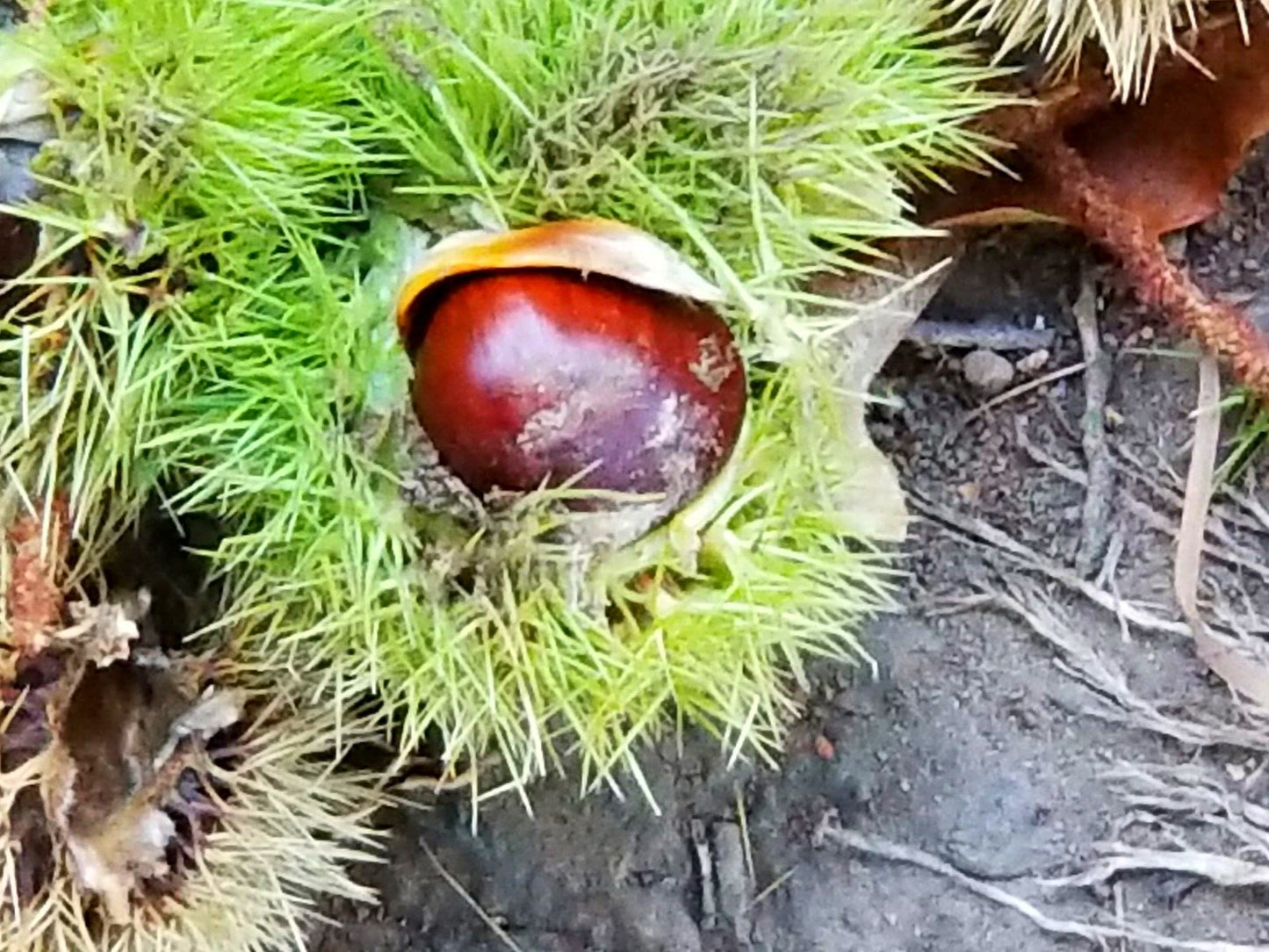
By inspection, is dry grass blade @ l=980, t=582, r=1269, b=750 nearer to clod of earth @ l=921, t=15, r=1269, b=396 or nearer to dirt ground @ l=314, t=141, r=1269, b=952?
dirt ground @ l=314, t=141, r=1269, b=952

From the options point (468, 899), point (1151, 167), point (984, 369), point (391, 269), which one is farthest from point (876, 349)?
point (468, 899)

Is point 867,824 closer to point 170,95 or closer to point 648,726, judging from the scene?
point 648,726

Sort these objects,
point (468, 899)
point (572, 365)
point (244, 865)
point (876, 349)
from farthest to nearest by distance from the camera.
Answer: point (468, 899) < point (876, 349) < point (244, 865) < point (572, 365)

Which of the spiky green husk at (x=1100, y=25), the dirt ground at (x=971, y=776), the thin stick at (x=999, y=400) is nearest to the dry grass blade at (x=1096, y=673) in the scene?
the dirt ground at (x=971, y=776)

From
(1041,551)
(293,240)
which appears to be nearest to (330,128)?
(293,240)

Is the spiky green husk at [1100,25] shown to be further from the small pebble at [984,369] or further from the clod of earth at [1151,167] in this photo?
the small pebble at [984,369]

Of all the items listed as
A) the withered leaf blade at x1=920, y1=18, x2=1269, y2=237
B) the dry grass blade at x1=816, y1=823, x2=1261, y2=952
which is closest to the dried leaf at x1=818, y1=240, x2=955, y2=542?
the withered leaf blade at x1=920, y1=18, x2=1269, y2=237

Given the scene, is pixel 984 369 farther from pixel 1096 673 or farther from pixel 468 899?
pixel 468 899
